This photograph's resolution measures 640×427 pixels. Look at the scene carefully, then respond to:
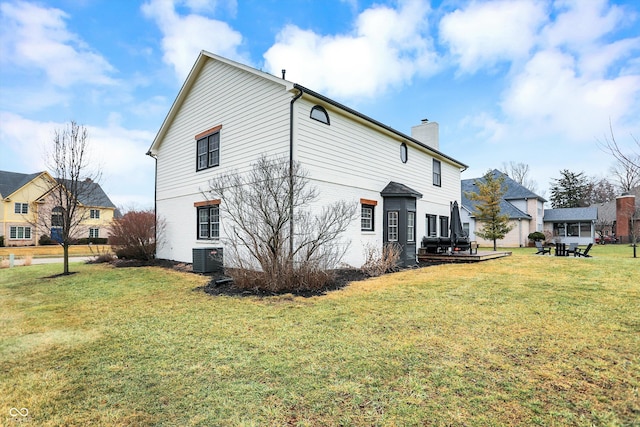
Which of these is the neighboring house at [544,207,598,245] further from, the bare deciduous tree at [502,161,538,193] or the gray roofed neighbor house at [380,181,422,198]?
the gray roofed neighbor house at [380,181,422,198]

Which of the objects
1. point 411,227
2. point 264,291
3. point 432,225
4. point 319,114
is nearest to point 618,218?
point 432,225

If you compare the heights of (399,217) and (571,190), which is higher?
(571,190)

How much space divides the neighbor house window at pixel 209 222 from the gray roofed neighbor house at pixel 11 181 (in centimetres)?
3538

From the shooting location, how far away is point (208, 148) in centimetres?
1384

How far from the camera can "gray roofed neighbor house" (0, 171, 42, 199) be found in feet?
115

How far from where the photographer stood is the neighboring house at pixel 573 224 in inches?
1400

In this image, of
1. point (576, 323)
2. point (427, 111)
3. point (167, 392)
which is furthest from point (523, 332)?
point (427, 111)

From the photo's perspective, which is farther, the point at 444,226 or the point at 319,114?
the point at 444,226

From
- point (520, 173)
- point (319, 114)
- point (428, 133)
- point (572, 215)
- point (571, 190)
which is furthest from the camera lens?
point (520, 173)

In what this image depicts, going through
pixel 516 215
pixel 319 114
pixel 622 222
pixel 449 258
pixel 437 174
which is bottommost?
pixel 449 258

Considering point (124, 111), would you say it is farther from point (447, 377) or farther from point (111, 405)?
point (447, 377)

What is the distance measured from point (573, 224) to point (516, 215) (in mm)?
11815

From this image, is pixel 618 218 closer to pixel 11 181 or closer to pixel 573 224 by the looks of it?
pixel 573 224

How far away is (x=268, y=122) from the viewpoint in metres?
10.9
